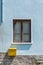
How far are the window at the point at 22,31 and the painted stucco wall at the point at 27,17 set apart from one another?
0.78 feet

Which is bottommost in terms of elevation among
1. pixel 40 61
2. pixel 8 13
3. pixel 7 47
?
pixel 40 61

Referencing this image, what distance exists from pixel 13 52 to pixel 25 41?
3.26ft

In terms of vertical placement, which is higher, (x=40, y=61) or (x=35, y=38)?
(x=35, y=38)

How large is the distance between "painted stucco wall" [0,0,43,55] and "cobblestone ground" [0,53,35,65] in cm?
28

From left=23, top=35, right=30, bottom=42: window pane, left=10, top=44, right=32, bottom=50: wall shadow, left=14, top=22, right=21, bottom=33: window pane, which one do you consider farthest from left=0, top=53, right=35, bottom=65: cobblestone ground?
left=14, top=22, right=21, bottom=33: window pane

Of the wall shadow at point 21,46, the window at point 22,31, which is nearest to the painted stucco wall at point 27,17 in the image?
the wall shadow at point 21,46

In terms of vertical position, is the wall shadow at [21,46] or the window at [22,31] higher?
the window at [22,31]

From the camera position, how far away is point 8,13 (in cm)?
1204

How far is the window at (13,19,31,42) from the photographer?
12.1 m

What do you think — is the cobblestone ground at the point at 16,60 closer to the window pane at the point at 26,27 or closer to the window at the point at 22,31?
the window at the point at 22,31

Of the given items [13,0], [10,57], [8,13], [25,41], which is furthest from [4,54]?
[13,0]

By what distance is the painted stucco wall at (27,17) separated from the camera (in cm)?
1194

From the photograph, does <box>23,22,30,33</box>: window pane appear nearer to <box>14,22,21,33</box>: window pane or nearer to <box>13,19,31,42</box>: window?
<box>13,19,31,42</box>: window

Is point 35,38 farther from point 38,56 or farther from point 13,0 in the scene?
point 13,0
